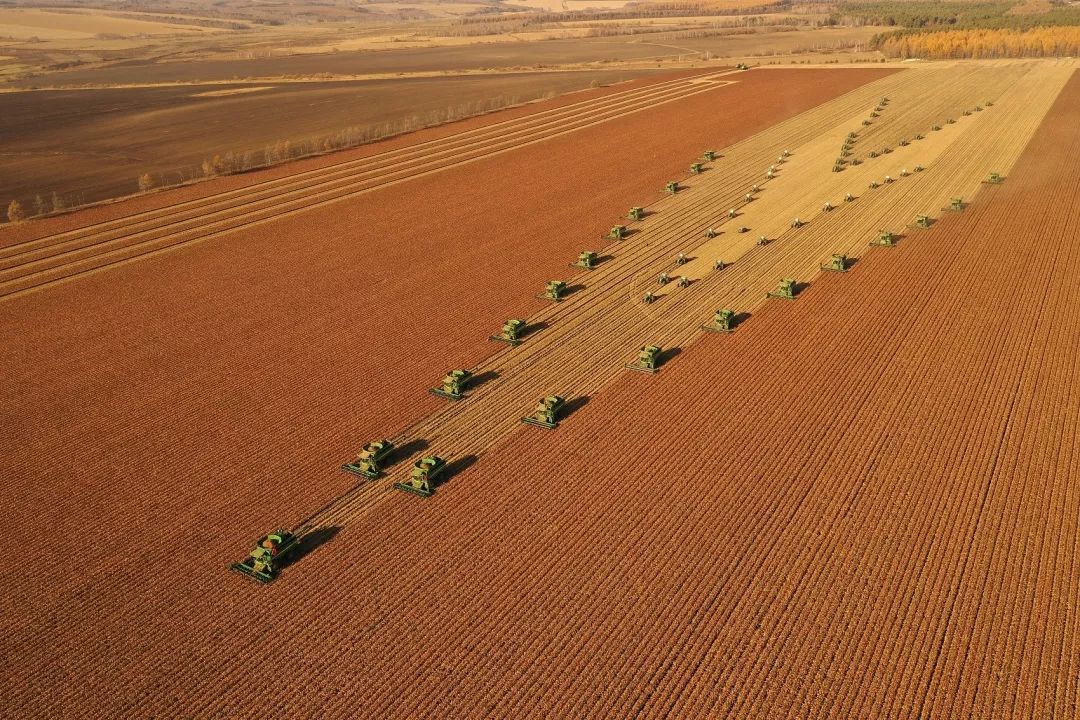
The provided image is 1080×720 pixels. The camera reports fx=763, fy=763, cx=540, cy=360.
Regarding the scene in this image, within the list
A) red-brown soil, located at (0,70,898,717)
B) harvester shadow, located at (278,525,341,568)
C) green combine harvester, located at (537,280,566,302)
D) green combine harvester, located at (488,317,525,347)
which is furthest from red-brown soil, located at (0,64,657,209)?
harvester shadow, located at (278,525,341,568)

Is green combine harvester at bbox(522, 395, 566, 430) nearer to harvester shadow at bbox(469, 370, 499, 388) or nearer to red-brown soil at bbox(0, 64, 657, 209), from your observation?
harvester shadow at bbox(469, 370, 499, 388)

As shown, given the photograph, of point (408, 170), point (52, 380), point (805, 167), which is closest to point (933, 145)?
point (805, 167)

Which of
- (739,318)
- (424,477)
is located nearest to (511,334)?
(739,318)

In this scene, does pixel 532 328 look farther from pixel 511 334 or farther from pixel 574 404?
pixel 574 404

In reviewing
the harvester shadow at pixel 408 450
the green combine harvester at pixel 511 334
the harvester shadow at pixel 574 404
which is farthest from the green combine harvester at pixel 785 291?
the harvester shadow at pixel 408 450

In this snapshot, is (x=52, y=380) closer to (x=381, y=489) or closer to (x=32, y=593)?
(x=32, y=593)

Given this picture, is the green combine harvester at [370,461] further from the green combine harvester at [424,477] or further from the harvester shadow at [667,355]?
the harvester shadow at [667,355]
